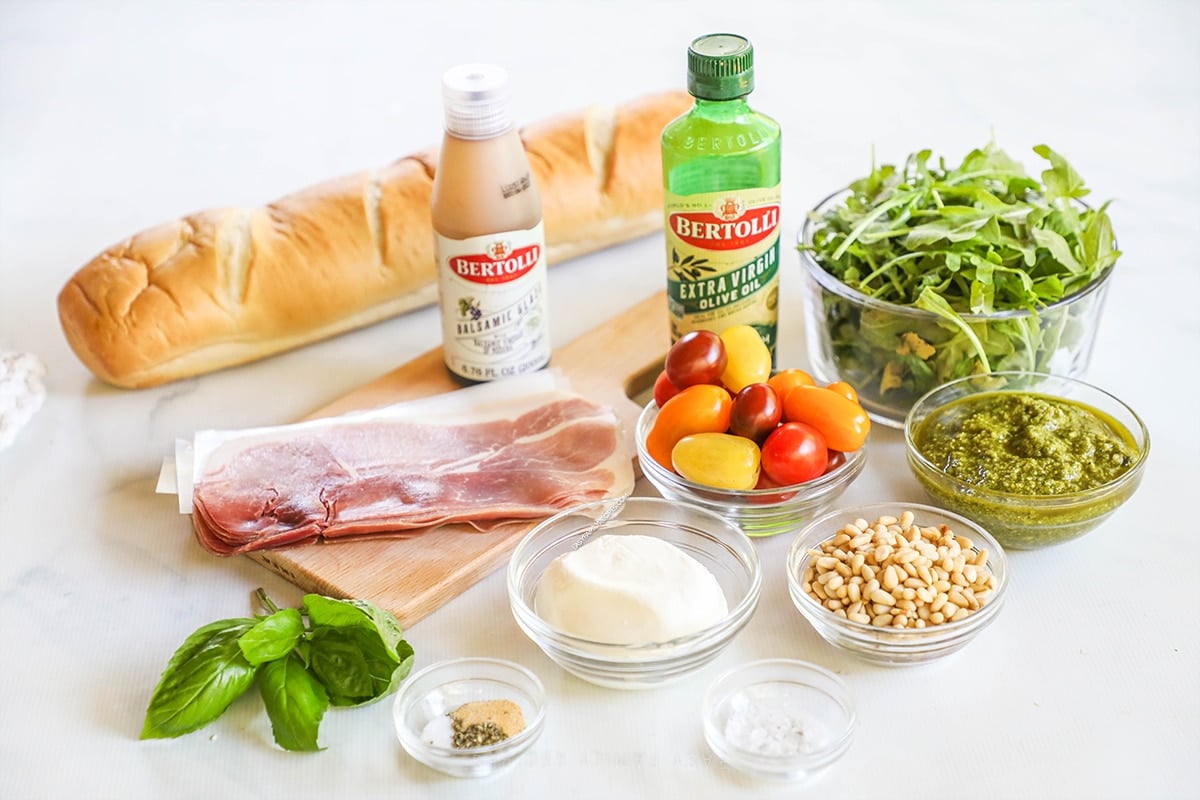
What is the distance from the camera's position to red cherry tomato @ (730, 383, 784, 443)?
175 cm

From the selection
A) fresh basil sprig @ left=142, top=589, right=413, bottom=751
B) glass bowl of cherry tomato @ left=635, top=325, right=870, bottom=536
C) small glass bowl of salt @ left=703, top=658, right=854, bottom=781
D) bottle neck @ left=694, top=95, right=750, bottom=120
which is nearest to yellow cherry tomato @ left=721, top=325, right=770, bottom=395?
glass bowl of cherry tomato @ left=635, top=325, right=870, bottom=536

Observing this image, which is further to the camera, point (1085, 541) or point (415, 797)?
point (1085, 541)

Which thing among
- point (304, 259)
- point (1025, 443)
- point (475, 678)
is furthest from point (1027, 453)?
point (304, 259)

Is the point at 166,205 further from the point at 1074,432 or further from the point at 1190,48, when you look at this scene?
the point at 1190,48

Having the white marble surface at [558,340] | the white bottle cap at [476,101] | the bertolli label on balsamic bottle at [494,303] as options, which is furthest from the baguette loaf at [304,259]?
the white bottle cap at [476,101]

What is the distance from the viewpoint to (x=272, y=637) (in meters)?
1.52

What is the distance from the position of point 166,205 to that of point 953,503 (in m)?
1.94

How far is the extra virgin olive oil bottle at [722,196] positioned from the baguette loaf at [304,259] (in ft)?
1.79

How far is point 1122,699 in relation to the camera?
1.55 m

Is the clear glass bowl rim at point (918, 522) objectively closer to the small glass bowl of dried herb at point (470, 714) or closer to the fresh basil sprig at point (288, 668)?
the small glass bowl of dried herb at point (470, 714)

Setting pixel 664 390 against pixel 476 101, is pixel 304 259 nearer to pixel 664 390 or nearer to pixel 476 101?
pixel 476 101

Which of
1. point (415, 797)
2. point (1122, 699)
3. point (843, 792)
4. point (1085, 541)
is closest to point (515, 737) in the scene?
point (415, 797)

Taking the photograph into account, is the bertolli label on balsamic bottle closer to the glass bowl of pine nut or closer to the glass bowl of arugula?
the glass bowl of arugula

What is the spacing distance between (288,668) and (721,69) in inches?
39.5
